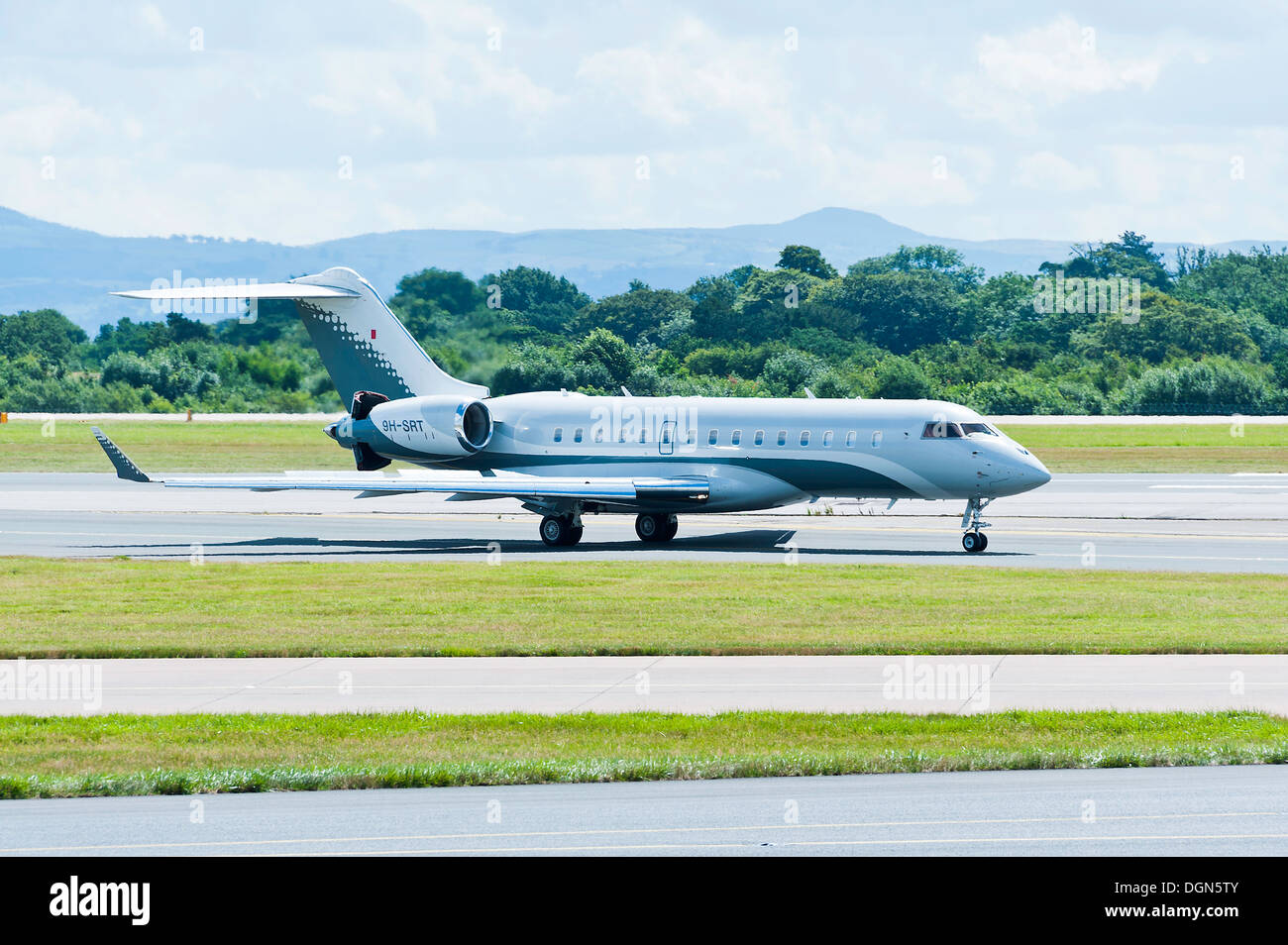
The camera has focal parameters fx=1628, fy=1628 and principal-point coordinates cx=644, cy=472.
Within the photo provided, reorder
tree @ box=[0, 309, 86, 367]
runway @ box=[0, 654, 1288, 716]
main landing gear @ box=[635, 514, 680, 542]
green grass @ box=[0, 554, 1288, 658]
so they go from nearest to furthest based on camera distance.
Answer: runway @ box=[0, 654, 1288, 716], green grass @ box=[0, 554, 1288, 658], main landing gear @ box=[635, 514, 680, 542], tree @ box=[0, 309, 86, 367]

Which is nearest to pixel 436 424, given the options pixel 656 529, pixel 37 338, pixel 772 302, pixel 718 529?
pixel 656 529

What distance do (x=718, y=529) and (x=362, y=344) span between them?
399 inches

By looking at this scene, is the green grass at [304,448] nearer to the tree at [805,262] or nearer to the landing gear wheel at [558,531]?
the landing gear wheel at [558,531]

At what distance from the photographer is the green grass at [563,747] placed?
13.3m

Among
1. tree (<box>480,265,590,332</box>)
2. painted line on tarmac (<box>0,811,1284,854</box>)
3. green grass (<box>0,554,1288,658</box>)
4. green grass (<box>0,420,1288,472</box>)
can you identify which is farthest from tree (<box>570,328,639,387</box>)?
tree (<box>480,265,590,332</box>)

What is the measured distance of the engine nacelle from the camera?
38344 mm

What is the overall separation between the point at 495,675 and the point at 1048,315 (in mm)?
125081

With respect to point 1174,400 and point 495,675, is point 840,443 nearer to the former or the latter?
point 495,675

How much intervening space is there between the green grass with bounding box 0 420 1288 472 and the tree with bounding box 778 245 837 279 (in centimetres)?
7391

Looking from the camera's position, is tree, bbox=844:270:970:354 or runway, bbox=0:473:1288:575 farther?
tree, bbox=844:270:970:354

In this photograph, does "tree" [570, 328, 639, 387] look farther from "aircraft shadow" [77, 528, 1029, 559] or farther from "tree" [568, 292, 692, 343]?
"tree" [568, 292, 692, 343]

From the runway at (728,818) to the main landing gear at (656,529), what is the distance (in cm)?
2370
